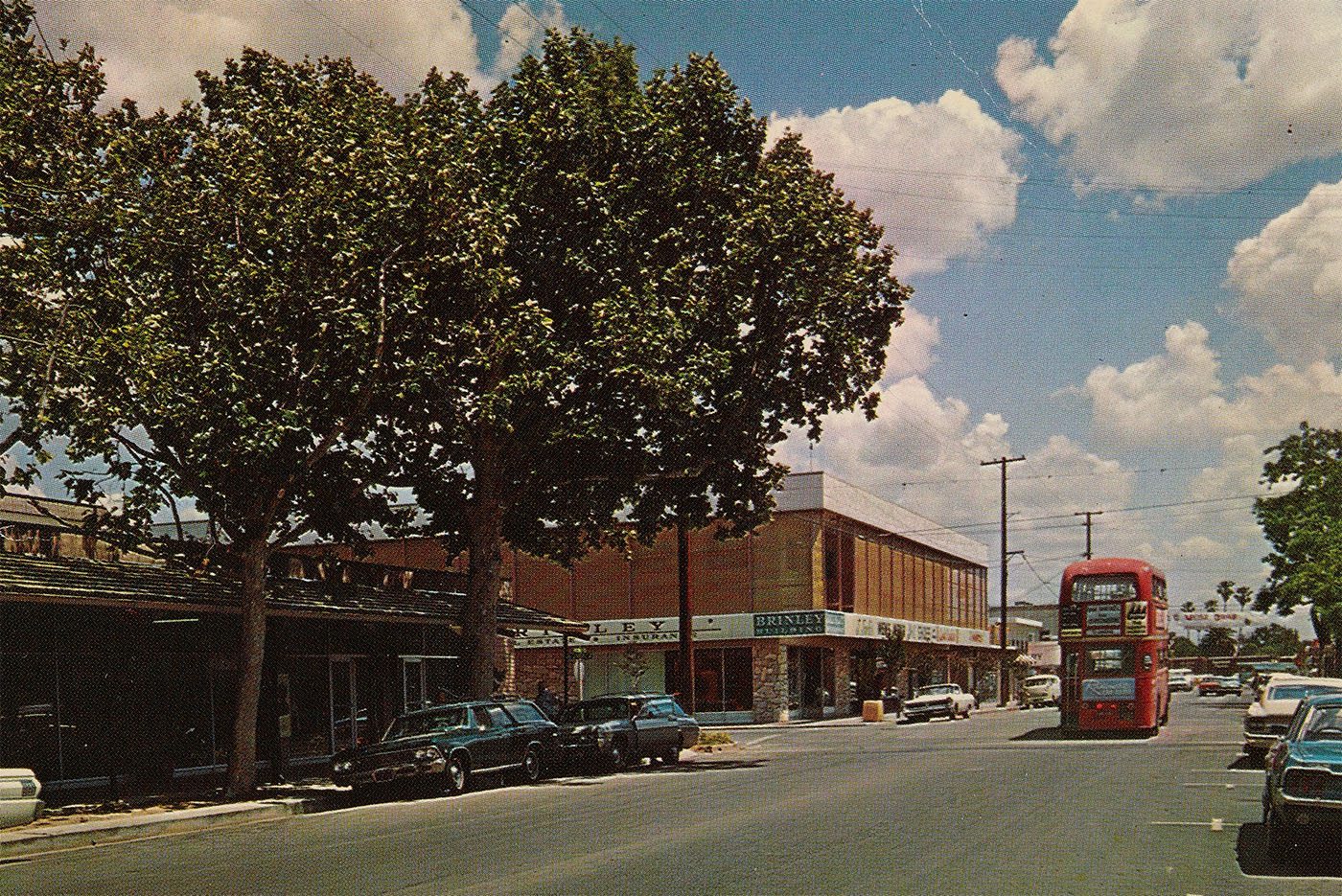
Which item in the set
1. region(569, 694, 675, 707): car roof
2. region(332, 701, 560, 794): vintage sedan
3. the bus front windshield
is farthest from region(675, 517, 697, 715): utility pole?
region(332, 701, 560, 794): vintage sedan

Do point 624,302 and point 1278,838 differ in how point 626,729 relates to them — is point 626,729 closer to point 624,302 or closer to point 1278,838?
point 624,302

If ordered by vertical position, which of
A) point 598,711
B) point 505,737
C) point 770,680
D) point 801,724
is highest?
point 505,737

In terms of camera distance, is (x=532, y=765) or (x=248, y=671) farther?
(x=532, y=765)

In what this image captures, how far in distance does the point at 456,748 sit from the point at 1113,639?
19942 mm

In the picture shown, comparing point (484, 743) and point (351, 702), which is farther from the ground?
point (484, 743)

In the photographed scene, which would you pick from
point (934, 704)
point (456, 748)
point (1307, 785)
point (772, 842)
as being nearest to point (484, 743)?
point (456, 748)

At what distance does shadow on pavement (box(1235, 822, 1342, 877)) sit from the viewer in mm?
11828

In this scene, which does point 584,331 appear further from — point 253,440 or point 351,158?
point 253,440

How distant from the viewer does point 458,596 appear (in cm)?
3656

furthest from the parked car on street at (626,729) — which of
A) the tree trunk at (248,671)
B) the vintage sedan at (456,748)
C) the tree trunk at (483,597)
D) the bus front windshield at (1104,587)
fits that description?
the bus front windshield at (1104,587)

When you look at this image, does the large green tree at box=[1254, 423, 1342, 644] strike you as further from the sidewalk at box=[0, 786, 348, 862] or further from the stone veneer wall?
the sidewalk at box=[0, 786, 348, 862]

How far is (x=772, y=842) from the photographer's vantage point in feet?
45.6

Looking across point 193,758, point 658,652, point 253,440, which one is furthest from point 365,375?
point 658,652

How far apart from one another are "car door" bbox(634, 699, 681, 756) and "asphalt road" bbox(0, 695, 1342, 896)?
376 cm
